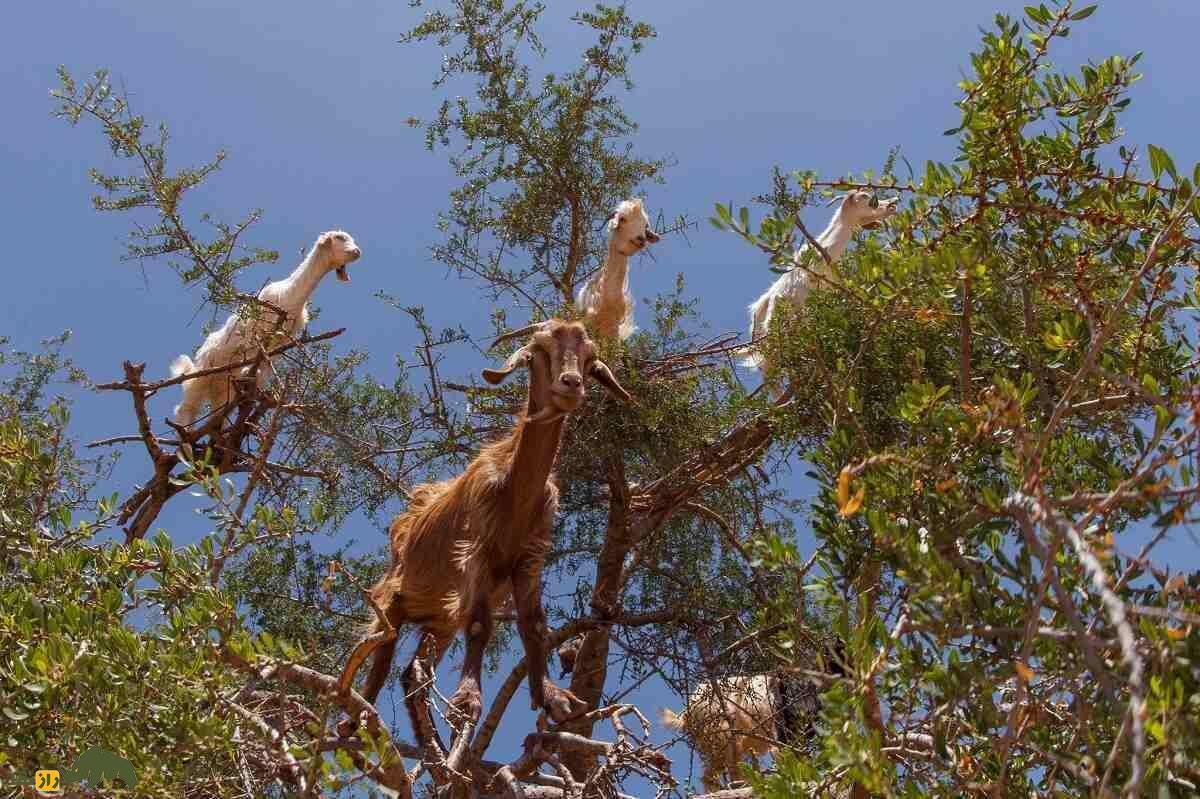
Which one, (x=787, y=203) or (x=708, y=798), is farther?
(x=787, y=203)

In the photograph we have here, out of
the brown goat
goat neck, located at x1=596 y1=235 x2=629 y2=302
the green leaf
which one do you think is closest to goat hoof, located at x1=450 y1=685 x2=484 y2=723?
the brown goat

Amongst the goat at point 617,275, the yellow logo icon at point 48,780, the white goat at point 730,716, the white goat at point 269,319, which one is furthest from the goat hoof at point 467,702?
the white goat at point 269,319

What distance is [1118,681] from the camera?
2350 millimetres

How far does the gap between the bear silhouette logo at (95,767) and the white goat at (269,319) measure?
22.4 ft

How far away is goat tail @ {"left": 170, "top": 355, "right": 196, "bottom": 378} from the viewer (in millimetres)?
10117

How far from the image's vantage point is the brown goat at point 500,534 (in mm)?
5195

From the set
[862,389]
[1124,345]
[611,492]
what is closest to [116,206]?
[611,492]

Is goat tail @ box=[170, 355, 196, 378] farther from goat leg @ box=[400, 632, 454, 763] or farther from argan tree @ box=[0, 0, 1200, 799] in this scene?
goat leg @ box=[400, 632, 454, 763]

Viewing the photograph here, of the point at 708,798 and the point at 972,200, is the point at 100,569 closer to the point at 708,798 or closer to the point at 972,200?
the point at 708,798

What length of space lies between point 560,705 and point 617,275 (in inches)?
190

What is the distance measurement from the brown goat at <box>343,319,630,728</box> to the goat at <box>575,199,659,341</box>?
333 centimetres

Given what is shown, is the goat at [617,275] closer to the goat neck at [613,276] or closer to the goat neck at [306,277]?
the goat neck at [613,276]

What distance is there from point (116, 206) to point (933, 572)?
6359 mm

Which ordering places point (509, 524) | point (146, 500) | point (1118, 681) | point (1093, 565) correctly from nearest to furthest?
1. point (1093, 565)
2. point (1118, 681)
3. point (509, 524)
4. point (146, 500)
